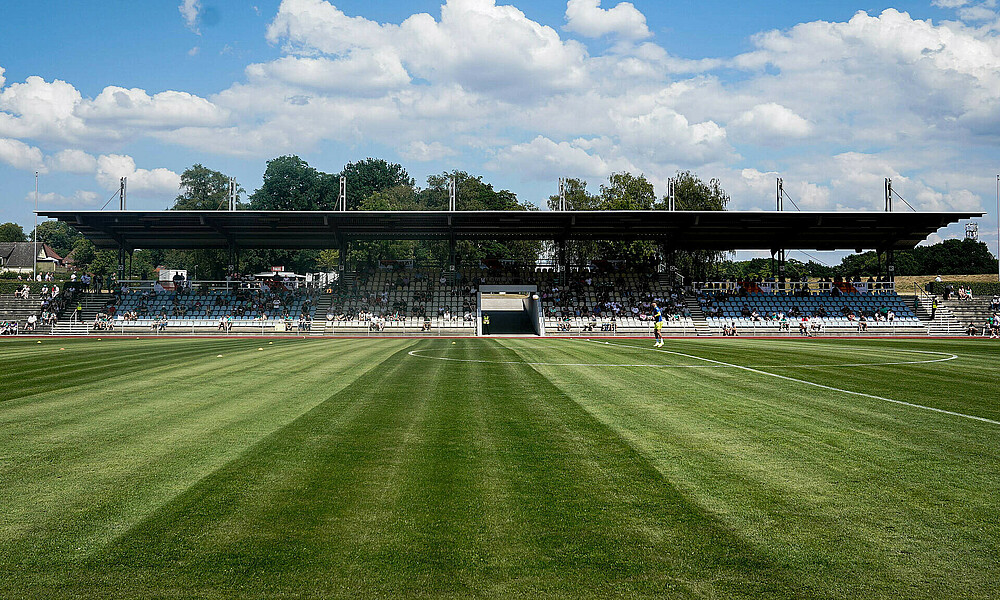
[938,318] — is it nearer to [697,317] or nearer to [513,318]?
[697,317]

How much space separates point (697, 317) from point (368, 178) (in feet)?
237

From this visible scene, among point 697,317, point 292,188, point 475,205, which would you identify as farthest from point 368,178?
point 697,317

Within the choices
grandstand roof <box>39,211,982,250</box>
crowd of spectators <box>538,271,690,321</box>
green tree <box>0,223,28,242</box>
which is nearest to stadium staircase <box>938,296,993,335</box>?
grandstand roof <box>39,211,982,250</box>

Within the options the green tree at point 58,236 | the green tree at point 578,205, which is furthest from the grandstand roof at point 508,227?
the green tree at point 58,236

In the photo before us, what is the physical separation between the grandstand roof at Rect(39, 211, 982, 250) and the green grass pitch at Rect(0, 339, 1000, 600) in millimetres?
35822

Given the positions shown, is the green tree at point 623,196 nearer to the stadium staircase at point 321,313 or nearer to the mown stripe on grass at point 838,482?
the stadium staircase at point 321,313

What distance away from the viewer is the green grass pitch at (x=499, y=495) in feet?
11.4

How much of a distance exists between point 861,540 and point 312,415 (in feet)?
21.6

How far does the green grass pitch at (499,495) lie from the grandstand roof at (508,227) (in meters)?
35.8

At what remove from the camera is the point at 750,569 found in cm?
355

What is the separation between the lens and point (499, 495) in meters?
4.81

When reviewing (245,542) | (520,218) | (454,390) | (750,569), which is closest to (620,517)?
(750,569)

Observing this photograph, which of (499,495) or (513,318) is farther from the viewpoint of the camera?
(513,318)

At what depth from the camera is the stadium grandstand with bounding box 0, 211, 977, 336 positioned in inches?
1721
